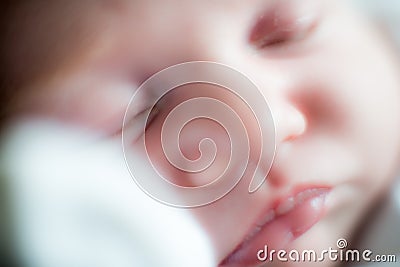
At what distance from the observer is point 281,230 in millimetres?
498

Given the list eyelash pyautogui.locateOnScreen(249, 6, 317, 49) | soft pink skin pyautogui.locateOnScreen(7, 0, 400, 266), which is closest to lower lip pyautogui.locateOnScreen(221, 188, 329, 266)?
soft pink skin pyautogui.locateOnScreen(7, 0, 400, 266)

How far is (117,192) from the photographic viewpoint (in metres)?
0.49

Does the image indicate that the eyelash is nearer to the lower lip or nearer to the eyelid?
the eyelid

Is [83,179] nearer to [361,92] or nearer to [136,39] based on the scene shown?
[136,39]

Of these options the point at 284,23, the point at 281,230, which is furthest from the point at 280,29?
the point at 281,230

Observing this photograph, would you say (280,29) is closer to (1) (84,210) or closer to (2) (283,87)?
(2) (283,87)

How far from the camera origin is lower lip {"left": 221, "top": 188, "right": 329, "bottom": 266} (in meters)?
0.50

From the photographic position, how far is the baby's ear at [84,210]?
487mm

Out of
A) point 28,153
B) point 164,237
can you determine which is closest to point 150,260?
point 164,237

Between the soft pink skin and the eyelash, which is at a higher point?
the eyelash

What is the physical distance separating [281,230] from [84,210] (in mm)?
148

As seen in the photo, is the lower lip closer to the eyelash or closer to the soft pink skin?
the soft pink skin

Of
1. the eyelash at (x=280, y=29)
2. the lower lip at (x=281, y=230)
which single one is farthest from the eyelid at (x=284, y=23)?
the lower lip at (x=281, y=230)

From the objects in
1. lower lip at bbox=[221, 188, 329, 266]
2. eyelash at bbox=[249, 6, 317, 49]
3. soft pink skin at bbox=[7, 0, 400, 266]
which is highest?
eyelash at bbox=[249, 6, 317, 49]
